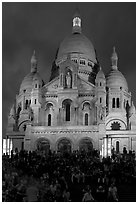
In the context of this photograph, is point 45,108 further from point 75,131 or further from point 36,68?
point 36,68

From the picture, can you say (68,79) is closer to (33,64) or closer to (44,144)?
(44,144)

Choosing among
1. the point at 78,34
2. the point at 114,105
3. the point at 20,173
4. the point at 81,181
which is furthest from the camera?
the point at 78,34

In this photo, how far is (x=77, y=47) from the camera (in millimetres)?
71000

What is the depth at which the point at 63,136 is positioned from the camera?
52688 millimetres

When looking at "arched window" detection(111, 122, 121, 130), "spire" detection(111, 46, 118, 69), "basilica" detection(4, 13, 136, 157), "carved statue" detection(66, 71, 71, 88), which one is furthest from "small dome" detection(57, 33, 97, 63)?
"arched window" detection(111, 122, 121, 130)

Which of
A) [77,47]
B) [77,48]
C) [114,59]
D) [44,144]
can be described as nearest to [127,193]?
[44,144]

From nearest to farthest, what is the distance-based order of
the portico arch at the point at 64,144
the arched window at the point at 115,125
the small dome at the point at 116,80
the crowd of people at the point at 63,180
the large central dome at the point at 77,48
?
the crowd of people at the point at 63,180
the portico arch at the point at 64,144
the arched window at the point at 115,125
the small dome at the point at 116,80
the large central dome at the point at 77,48

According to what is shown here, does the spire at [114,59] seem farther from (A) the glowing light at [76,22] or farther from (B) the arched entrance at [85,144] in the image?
(B) the arched entrance at [85,144]

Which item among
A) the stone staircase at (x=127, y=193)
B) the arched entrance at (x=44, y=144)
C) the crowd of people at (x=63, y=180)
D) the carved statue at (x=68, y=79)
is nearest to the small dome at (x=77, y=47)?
the carved statue at (x=68, y=79)

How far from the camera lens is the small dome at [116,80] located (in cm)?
6412

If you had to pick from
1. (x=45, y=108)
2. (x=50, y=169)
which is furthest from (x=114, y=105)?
(x=50, y=169)

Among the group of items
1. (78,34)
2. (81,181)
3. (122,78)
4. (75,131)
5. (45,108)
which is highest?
(78,34)

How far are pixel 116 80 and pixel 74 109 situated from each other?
1144cm

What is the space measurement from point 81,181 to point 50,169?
3.71 m
